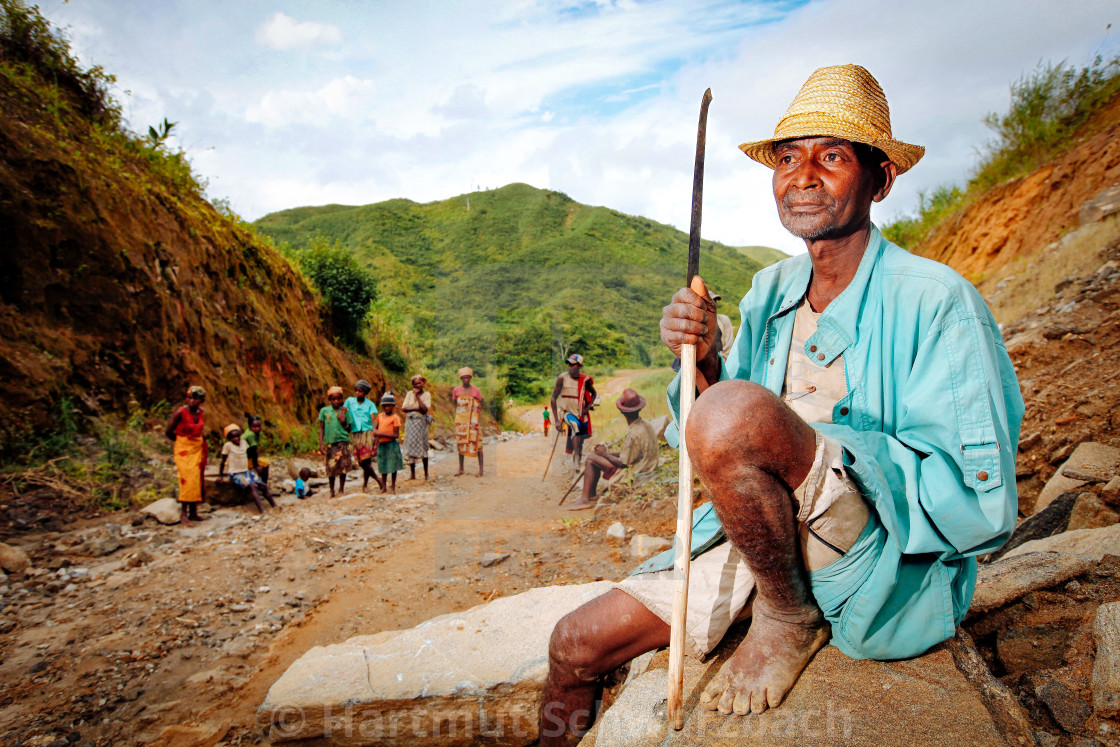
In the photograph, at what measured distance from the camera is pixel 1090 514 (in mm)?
2658

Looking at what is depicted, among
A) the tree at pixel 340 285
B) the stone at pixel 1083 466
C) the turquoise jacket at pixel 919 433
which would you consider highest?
the tree at pixel 340 285

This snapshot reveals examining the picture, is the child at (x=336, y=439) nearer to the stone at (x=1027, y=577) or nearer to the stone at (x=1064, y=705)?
the stone at (x=1027, y=577)

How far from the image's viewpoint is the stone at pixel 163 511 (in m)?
5.90

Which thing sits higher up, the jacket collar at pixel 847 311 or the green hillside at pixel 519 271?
the green hillside at pixel 519 271

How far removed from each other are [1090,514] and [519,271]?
74.6ft

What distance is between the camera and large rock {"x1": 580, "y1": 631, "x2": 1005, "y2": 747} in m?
1.29

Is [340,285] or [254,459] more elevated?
[340,285]

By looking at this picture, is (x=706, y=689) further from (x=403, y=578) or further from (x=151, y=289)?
(x=151, y=289)

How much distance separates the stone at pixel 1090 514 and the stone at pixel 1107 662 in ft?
4.24

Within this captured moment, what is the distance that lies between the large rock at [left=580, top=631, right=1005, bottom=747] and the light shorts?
150mm

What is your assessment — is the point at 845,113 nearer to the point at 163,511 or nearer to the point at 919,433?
the point at 919,433

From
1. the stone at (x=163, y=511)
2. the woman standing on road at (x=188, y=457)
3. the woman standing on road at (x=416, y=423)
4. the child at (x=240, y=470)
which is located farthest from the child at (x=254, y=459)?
the woman standing on road at (x=416, y=423)

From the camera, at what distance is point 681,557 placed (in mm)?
1436

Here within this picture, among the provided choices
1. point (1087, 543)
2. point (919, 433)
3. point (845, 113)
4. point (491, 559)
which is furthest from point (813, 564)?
point (491, 559)
